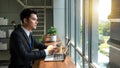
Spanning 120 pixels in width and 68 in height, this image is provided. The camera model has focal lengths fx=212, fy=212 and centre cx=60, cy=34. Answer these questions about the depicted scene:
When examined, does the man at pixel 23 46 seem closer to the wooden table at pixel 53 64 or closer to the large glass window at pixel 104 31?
the wooden table at pixel 53 64

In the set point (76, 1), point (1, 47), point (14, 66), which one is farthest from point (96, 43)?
point (1, 47)

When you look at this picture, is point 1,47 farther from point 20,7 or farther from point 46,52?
point 46,52

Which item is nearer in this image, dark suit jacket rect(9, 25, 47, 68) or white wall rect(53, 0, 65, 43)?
dark suit jacket rect(9, 25, 47, 68)

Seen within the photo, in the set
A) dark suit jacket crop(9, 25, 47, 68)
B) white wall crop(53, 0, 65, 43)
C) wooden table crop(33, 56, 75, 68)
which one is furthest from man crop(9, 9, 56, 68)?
white wall crop(53, 0, 65, 43)

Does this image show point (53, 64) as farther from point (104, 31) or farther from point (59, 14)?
point (59, 14)

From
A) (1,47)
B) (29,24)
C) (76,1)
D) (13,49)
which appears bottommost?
(1,47)

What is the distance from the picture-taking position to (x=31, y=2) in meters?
8.47

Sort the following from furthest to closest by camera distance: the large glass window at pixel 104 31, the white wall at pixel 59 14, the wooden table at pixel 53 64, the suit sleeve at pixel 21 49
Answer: the white wall at pixel 59 14
the wooden table at pixel 53 64
the suit sleeve at pixel 21 49
the large glass window at pixel 104 31

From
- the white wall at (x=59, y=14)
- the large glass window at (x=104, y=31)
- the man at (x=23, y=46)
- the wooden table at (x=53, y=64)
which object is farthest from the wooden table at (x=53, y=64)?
the white wall at (x=59, y=14)

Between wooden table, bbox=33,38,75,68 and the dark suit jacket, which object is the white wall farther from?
the dark suit jacket

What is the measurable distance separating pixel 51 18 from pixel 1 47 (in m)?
2.29

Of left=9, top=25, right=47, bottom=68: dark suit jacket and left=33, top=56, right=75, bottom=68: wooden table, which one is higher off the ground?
left=9, top=25, right=47, bottom=68: dark suit jacket

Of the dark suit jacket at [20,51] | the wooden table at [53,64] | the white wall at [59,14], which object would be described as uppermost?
the white wall at [59,14]

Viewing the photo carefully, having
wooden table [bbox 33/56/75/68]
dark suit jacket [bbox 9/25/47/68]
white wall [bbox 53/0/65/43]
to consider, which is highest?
white wall [bbox 53/0/65/43]
